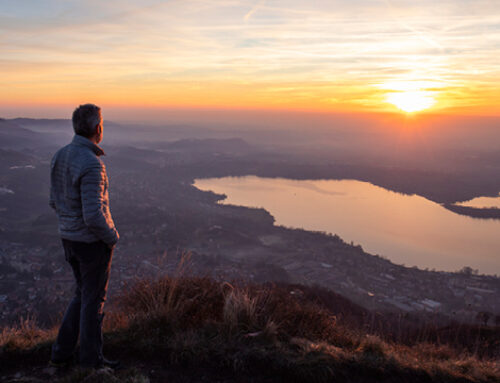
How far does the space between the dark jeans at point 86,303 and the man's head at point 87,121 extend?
75 cm

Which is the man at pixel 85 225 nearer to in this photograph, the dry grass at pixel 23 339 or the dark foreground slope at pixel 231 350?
the dark foreground slope at pixel 231 350

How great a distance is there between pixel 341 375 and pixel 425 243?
1446 inches

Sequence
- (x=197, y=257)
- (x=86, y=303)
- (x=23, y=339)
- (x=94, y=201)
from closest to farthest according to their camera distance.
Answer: (x=94, y=201) → (x=86, y=303) → (x=23, y=339) → (x=197, y=257)

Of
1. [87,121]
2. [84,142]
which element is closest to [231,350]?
[84,142]

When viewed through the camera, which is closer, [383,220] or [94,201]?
[94,201]

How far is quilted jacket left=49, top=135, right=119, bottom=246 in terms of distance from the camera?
226cm

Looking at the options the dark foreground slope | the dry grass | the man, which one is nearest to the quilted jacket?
the man

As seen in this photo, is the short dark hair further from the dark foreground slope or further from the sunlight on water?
the sunlight on water

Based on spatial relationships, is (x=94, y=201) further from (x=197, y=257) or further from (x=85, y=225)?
(x=197, y=257)

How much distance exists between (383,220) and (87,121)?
45.5 metres

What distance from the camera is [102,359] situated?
264cm

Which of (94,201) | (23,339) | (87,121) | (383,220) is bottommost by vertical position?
(383,220)

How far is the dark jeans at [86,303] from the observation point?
2424 mm

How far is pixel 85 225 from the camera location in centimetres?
236
